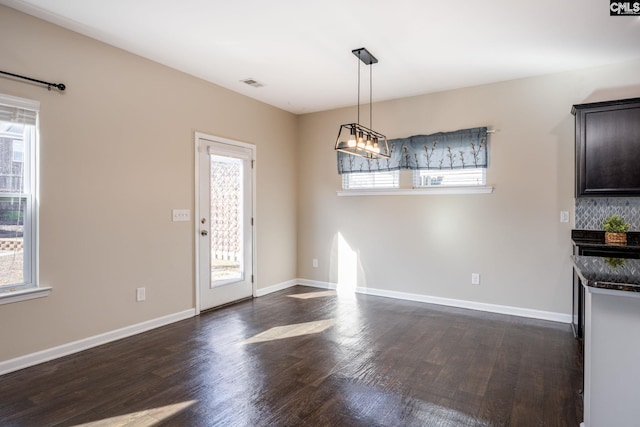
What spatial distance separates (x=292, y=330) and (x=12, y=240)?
2.54m

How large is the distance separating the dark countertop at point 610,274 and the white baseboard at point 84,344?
3754 mm

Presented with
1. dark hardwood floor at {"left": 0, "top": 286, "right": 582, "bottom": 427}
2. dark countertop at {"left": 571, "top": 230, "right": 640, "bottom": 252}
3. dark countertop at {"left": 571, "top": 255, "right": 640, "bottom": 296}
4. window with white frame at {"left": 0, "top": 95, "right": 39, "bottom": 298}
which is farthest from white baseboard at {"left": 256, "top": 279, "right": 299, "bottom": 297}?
dark countertop at {"left": 571, "top": 255, "right": 640, "bottom": 296}

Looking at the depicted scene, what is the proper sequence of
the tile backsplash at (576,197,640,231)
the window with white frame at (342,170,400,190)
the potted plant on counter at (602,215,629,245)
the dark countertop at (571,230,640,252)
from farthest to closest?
the window with white frame at (342,170,400,190) → the tile backsplash at (576,197,640,231) → the potted plant on counter at (602,215,629,245) → the dark countertop at (571,230,640,252)

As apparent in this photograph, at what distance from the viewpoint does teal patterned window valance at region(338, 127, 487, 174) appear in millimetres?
4457

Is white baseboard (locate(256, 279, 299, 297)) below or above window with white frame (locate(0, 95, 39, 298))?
below

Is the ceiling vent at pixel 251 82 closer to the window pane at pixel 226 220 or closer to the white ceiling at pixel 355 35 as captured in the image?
the white ceiling at pixel 355 35

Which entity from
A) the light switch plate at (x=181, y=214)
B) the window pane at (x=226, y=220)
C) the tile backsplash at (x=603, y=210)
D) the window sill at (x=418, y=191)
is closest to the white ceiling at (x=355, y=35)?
the window pane at (x=226, y=220)

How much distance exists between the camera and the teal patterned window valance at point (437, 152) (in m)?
4.46

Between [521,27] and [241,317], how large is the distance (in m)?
3.98

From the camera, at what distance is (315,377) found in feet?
9.00

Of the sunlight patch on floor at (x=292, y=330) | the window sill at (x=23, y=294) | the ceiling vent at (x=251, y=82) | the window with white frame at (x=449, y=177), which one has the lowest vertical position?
the sunlight patch on floor at (x=292, y=330)

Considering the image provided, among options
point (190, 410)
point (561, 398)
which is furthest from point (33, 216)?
point (561, 398)

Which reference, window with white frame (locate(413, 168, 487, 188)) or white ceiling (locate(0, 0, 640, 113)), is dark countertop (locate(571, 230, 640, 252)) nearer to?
window with white frame (locate(413, 168, 487, 188))

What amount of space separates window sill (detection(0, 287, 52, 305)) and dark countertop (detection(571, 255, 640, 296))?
3752 millimetres
